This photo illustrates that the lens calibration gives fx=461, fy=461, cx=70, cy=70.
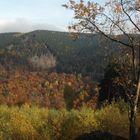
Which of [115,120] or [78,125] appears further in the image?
[78,125]

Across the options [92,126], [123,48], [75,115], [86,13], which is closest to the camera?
[86,13]

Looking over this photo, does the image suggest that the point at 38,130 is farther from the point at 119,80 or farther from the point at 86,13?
the point at 86,13

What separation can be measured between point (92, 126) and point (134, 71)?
10.1 m

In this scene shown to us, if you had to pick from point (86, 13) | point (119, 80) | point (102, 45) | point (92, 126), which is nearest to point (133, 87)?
point (119, 80)

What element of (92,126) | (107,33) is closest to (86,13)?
(107,33)

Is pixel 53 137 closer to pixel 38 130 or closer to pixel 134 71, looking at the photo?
pixel 38 130

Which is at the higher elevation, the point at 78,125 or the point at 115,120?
the point at 115,120

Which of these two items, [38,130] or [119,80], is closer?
[119,80]

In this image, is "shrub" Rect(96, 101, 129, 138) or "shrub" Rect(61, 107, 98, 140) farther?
"shrub" Rect(61, 107, 98, 140)

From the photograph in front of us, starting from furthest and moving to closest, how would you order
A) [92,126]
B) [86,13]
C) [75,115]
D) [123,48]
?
[75,115] < [92,126] < [123,48] < [86,13]

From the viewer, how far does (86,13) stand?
2244 centimetres

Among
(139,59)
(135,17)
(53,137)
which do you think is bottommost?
(53,137)

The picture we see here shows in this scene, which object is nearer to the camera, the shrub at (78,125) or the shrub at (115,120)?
the shrub at (115,120)

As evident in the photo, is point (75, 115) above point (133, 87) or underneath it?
underneath
